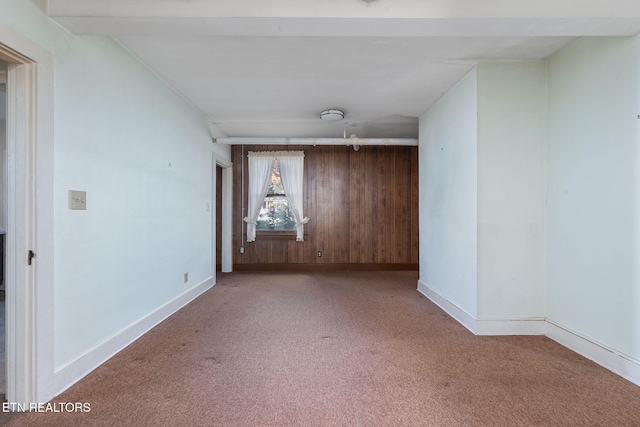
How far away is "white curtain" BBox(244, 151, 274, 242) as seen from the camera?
5.95 meters

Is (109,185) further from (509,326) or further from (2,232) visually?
(509,326)

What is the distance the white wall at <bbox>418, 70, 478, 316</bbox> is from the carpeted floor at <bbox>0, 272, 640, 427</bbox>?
20.2 inches

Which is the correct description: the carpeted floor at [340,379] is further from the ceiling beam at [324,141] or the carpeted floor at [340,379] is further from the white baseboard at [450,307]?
the ceiling beam at [324,141]

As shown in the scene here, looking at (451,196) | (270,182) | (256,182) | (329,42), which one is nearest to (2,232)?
(256,182)

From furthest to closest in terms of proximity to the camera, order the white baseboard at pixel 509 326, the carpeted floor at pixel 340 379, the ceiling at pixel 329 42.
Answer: the white baseboard at pixel 509 326 → the ceiling at pixel 329 42 → the carpeted floor at pixel 340 379

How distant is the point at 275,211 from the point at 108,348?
4.04m

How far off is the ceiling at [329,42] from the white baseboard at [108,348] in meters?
2.22

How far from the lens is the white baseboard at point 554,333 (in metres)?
2.06

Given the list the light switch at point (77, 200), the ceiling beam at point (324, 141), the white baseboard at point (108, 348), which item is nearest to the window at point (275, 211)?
the ceiling beam at point (324, 141)

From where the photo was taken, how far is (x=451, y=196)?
3.44 m

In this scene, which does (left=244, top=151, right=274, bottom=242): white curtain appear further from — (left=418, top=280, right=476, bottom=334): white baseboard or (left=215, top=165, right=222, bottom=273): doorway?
(left=418, top=280, right=476, bottom=334): white baseboard

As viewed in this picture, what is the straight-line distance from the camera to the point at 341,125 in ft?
16.1

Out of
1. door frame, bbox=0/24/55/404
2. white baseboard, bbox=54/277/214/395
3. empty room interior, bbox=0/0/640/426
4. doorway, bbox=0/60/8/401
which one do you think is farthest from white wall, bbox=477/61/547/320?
doorway, bbox=0/60/8/401

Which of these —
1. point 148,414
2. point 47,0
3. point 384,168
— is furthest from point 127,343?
point 384,168
